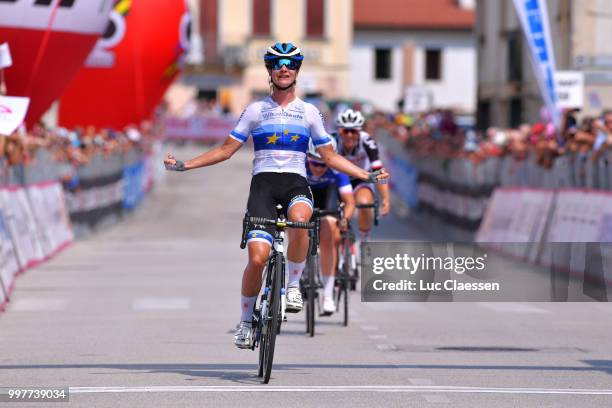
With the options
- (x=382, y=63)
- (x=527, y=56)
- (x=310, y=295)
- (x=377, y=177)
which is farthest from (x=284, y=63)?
(x=382, y=63)

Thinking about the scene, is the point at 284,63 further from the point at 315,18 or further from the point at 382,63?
the point at 382,63

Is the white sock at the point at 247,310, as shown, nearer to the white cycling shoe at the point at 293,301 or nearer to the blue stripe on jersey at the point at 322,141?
the white cycling shoe at the point at 293,301

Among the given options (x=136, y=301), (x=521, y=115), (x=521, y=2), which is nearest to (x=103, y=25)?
(x=521, y=2)

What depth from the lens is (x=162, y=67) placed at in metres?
41.2

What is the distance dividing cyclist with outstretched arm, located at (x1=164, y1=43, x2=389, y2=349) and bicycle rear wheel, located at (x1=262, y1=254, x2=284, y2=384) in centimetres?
19

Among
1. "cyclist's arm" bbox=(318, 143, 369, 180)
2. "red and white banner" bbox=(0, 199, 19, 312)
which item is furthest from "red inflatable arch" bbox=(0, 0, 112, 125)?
"cyclist's arm" bbox=(318, 143, 369, 180)

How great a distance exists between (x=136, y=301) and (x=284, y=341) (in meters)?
4.94

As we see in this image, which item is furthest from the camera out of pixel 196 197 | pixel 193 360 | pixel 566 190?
pixel 196 197

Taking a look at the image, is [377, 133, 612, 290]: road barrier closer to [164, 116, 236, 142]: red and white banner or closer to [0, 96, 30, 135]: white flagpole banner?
[0, 96, 30, 135]: white flagpole banner

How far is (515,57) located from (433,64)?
52.9m

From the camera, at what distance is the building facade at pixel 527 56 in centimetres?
3731

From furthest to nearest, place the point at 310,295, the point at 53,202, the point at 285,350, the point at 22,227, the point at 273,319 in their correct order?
the point at 53,202, the point at 22,227, the point at 310,295, the point at 285,350, the point at 273,319

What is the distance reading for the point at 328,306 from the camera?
16.2 metres

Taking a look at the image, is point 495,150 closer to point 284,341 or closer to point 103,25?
point 103,25
